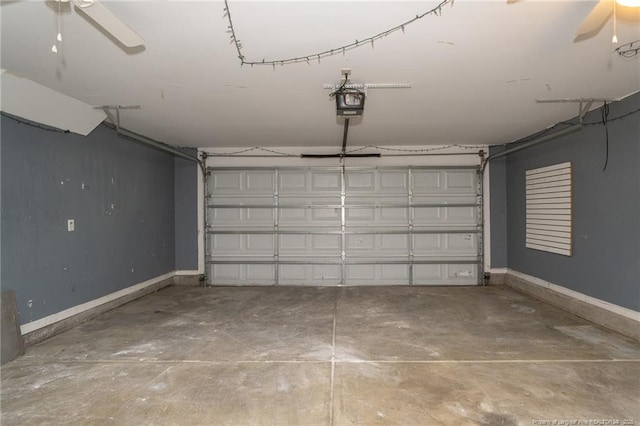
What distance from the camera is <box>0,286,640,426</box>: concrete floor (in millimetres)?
2207

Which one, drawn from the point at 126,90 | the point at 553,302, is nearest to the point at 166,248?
the point at 126,90

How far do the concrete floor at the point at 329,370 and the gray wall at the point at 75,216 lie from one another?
0.54m

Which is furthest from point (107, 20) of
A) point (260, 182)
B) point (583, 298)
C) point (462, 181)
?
point (462, 181)

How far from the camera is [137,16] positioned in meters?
2.05

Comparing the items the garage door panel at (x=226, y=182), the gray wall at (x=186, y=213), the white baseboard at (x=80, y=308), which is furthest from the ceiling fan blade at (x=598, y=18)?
the gray wall at (x=186, y=213)

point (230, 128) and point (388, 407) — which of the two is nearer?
point (388, 407)

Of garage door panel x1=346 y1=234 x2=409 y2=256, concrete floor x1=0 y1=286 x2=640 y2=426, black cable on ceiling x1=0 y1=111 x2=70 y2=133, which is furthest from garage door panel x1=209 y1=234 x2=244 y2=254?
black cable on ceiling x1=0 y1=111 x2=70 y2=133

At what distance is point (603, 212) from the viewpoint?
3820mm

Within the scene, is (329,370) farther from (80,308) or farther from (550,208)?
(550,208)

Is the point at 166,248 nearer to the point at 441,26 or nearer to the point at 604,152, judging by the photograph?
the point at 441,26

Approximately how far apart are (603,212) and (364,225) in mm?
3391

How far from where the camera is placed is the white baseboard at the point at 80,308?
11.0 ft

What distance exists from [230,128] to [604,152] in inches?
187

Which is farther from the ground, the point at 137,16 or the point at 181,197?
the point at 137,16
